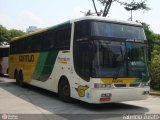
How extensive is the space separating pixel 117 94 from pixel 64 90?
111 inches

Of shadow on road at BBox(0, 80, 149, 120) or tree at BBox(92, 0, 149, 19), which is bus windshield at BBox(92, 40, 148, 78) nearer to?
shadow on road at BBox(0, 80, 149, 120)

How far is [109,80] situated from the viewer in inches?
453

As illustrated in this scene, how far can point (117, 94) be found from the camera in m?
11.7

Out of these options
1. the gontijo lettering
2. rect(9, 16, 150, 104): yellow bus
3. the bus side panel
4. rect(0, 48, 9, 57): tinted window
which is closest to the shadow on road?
rect(9, 16, 150, 104): yellow bus

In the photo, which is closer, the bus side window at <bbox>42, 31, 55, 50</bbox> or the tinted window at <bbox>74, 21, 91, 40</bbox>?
the tinted window at <bbox>74, 21, 91, 40</bbox>

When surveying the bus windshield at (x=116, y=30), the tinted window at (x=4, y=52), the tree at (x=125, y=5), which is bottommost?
the tinted window at (x=4, y=52)

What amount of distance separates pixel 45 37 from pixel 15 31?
77529 mm

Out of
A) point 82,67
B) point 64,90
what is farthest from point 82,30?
point 64,90

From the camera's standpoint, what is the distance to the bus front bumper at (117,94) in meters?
11.4

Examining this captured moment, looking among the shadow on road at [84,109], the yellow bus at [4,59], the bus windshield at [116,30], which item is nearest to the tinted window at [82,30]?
the bus windshield at [116,30]

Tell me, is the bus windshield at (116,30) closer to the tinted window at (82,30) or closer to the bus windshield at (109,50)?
the bus windshield at (109,50)

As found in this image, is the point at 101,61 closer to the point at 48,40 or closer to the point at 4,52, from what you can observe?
the point at 48,40

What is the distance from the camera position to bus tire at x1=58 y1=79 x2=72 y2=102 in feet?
44.4

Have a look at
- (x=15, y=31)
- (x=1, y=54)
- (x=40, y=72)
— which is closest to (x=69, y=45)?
(x=40, y=72)
